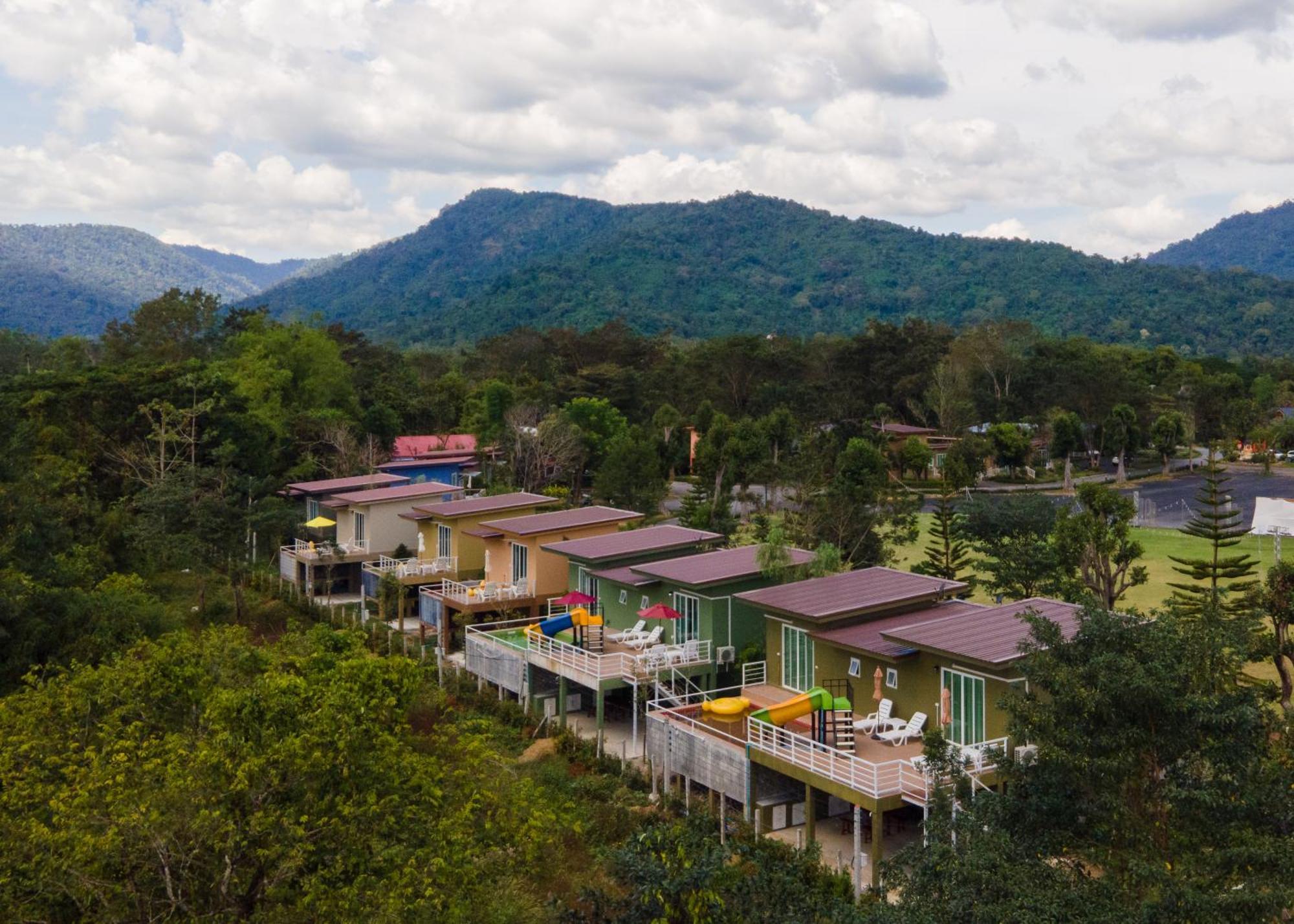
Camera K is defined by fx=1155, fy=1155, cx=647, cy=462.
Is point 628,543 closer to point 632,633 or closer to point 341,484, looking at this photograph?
point 632,633

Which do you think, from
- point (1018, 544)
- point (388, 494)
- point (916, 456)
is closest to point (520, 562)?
point (388, 494)

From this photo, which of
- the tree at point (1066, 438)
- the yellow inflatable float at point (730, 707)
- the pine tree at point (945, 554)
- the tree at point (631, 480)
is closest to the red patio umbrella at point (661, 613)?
the yellow inflatable float at point (730, 707)

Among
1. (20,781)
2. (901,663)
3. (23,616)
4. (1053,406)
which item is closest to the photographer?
(20,781)

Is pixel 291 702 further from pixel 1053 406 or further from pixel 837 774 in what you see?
pixel 1053 406

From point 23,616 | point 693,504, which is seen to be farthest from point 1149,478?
point 23,616

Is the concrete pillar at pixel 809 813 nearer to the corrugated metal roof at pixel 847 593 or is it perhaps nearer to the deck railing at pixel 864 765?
the deck railing at pixel 864 765

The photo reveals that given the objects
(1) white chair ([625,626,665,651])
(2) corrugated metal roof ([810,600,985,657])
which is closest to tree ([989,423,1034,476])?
(1) white chair ([625,626,665,651])
